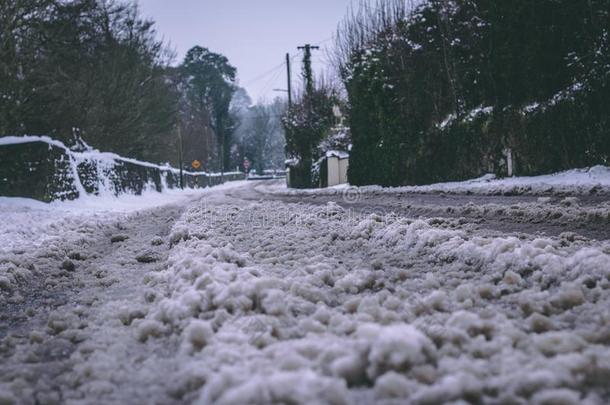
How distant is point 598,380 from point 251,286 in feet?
3.42

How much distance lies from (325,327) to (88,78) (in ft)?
53.7

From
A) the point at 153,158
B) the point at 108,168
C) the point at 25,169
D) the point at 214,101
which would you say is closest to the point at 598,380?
the point at 25,169

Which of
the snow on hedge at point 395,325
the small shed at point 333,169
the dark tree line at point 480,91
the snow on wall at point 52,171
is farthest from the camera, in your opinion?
the small shed at point 333,169

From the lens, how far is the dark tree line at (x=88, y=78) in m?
10.1

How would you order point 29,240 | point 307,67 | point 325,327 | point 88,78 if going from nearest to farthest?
point 325,327 → point 29,240 → point 88,78 → point 307,67

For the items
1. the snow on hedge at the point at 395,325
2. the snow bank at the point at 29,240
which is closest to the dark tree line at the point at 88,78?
the snow bank at the point at 29,240

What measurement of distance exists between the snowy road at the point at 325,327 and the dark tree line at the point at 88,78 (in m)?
9.69

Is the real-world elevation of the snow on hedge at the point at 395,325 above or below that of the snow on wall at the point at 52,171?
below

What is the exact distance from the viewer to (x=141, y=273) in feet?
8.10

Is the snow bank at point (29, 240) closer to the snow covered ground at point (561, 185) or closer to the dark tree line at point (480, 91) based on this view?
the snow covered ground at point (561, 185)

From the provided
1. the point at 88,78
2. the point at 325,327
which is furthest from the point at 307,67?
the point at 325,327

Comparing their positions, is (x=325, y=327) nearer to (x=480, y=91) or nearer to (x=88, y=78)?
(x=480, y=91)

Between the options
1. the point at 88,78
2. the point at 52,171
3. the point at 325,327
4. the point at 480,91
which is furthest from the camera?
the point at 88,78

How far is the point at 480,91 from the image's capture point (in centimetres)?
1020
